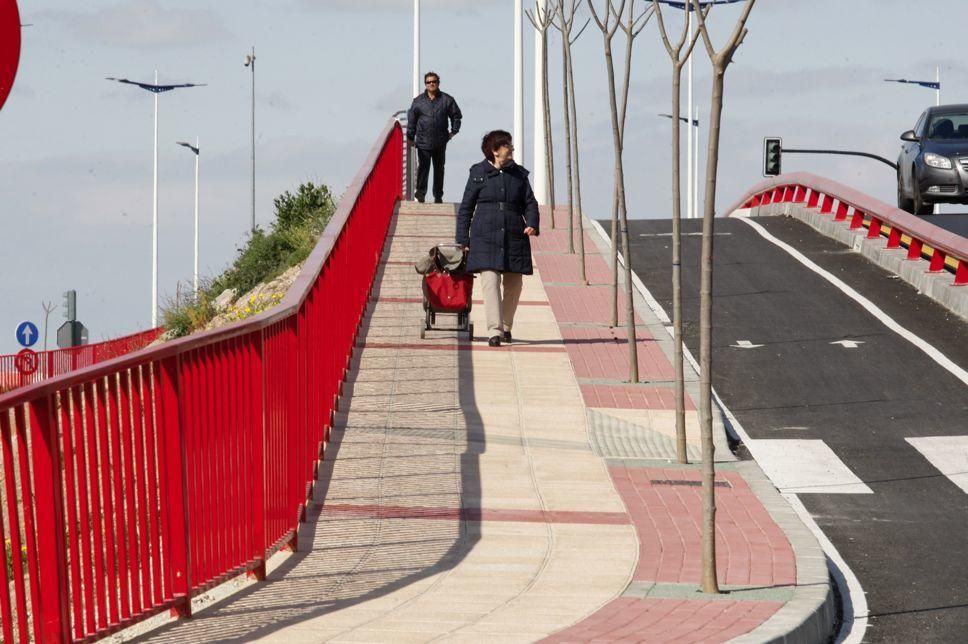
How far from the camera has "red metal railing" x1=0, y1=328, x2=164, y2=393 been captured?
3562cm

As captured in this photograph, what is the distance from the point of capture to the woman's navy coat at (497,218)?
55.6 feet

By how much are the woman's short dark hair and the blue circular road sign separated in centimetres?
3498

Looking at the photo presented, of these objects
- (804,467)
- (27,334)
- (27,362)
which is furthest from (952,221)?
(27,334)

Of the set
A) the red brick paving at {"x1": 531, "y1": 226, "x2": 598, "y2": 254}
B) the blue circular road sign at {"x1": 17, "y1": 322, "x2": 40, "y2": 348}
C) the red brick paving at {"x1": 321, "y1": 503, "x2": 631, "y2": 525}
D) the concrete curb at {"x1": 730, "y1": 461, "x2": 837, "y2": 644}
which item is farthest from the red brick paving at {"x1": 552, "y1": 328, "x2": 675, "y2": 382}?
the blue circular road sign at {"x1": 17, "y1": 322, "x2": 40, "y2": 348}

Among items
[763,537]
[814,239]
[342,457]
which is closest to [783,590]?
[763,537]

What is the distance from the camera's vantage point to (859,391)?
16.3m

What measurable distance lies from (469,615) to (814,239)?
21.1 meters

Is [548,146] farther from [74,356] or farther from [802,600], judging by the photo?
[802,600]

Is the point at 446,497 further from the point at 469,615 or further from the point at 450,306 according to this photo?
the point at 450,306

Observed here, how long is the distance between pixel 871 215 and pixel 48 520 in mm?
21800

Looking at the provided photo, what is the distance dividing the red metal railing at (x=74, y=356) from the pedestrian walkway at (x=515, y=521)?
18.9m

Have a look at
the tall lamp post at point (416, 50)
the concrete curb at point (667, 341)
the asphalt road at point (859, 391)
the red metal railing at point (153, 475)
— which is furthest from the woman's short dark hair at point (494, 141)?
the tall lamp post at point (416, 50)

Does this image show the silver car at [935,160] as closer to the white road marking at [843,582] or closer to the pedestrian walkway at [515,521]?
the pedestrian walkway at [515,521]

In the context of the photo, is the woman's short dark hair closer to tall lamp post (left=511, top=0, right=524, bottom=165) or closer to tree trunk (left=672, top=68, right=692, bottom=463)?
tree trunk (left=672, top=68, right=692, bottom=463)
